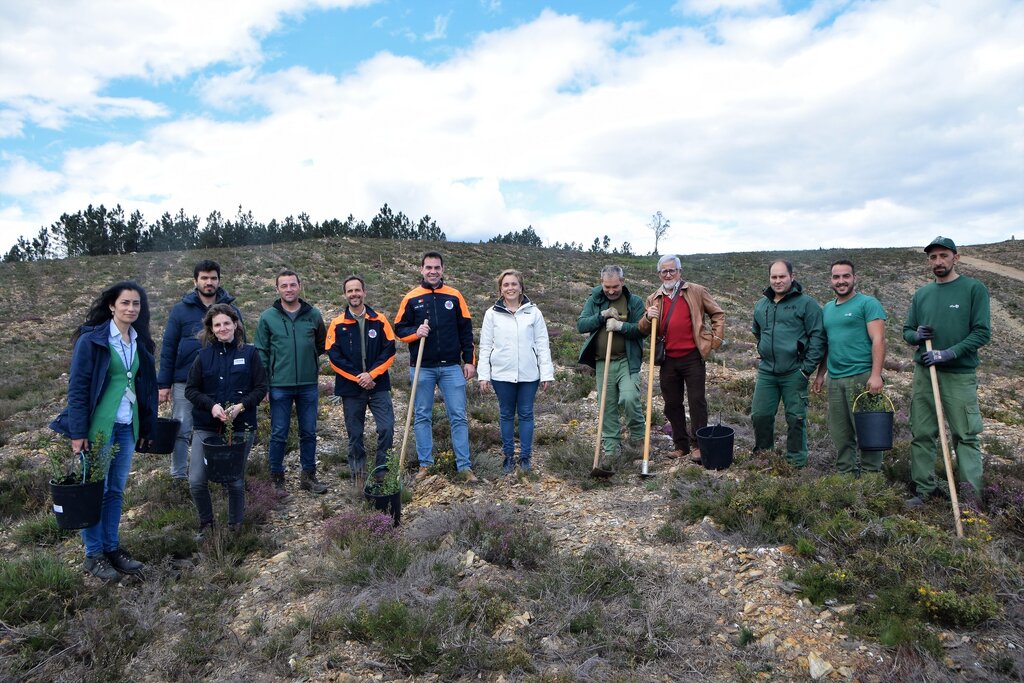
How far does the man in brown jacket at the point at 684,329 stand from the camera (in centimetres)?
647

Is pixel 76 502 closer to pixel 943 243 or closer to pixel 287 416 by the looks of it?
pixel 287 416

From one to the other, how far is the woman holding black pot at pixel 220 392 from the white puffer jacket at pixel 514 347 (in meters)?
2.33

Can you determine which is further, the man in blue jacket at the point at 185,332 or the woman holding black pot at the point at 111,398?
the man in blue jacket at the point at 185,332

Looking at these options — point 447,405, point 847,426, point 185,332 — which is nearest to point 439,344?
point 447,405

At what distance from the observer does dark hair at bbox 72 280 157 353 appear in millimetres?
4477

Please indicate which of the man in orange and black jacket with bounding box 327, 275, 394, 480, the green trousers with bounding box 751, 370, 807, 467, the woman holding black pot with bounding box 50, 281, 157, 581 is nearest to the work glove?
the green trousers with bounding box 751, 370, 807, 467

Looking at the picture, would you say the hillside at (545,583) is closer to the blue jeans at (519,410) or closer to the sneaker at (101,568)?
the sneaker at (101,568)

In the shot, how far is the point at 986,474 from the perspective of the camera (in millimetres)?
5844

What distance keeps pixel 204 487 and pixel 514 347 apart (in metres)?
3.20

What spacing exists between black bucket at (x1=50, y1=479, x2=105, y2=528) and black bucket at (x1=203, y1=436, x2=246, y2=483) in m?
0.75

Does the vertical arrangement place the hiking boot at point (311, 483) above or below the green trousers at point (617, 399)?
below

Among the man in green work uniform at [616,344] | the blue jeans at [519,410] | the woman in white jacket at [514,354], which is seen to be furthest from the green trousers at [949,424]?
the blue jeans at [519,410]

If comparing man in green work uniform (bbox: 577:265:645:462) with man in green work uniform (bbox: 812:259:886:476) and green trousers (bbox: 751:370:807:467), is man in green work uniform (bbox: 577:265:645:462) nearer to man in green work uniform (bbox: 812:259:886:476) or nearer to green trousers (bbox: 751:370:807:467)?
green trousers (bbox: 751:370:807:467)

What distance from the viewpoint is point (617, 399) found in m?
6.93
